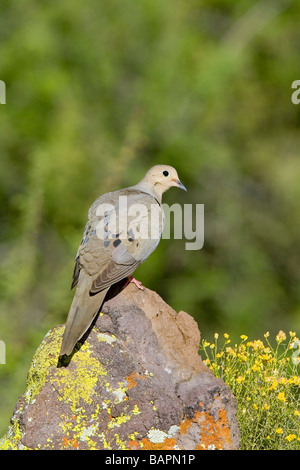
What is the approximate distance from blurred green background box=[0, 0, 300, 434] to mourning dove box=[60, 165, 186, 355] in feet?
6.81

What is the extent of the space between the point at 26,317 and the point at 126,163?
204 centimetres

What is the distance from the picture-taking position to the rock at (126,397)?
3744mm

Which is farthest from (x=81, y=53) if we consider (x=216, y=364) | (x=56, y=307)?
(x=216, y=364)

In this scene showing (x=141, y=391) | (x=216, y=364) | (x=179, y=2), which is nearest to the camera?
(x=141, y=391)

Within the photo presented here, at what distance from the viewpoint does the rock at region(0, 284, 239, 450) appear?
12.3 feet

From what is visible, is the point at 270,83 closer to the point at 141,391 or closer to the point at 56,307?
the point at 56,307

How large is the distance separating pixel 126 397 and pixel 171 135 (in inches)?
221

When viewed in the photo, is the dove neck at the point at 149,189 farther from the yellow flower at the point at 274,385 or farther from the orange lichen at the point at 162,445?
the orange lichen at the point at 162,445

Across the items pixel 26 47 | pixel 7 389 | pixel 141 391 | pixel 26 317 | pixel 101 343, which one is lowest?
pixel 141 391

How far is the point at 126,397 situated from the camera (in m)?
3.88

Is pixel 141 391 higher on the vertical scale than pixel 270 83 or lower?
lower

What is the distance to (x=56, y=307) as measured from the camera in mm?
6062

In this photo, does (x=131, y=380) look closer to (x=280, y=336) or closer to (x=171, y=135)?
(x=280, y=336)

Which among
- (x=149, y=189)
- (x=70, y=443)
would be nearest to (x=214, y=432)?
(x=70, y=443)
